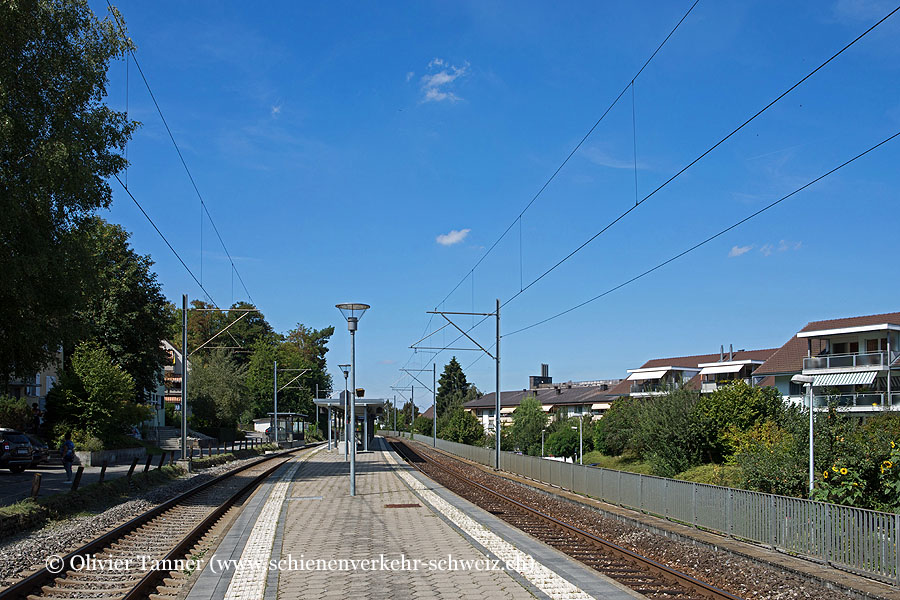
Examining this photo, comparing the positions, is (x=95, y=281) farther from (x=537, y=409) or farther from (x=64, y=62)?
(x=537, y=409)

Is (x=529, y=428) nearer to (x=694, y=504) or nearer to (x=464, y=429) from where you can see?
(x=464, y=429)

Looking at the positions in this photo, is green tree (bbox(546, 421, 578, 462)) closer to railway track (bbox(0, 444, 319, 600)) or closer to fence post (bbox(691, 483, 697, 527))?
railway track (bbox(0, 444, 319, 600))

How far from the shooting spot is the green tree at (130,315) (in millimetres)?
48719

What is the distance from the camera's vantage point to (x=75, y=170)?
64.7ft

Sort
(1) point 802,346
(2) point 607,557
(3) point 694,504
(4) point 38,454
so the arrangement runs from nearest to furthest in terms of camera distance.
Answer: (2) point 607,557 → (3) point 694,504 → (4) point 38,454 → (1) point 802,346

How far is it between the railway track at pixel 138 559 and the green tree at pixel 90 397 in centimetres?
2071

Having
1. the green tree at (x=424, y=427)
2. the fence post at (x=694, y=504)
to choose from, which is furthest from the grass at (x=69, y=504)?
the green tree at (x=424, y=427)

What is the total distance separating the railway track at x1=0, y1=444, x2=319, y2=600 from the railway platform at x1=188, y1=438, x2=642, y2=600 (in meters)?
0.53

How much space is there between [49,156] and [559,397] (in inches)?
3868

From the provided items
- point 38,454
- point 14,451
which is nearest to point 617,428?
point 38,454

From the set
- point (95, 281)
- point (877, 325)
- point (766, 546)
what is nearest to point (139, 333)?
point (95, 281)

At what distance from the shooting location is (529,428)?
271 feet

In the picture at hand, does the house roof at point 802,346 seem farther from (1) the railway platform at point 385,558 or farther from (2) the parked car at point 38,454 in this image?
(2) the parked car at point 38,454

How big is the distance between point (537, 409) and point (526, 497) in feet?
202
